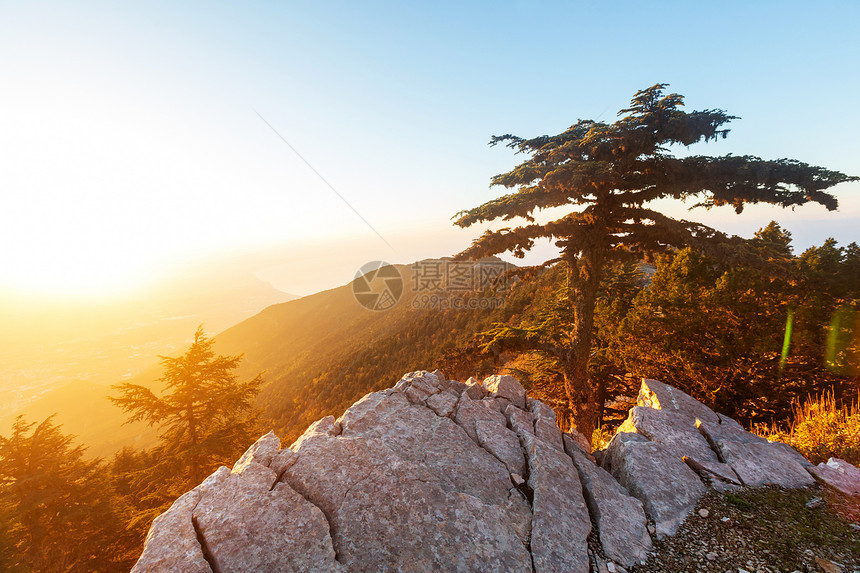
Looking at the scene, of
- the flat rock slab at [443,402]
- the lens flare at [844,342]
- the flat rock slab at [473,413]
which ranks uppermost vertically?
the lens flare at [844,342]

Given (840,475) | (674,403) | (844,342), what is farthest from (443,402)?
(844,342)

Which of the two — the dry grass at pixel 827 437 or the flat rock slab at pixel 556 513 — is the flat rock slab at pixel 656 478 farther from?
the dry grass at pixel 827 437

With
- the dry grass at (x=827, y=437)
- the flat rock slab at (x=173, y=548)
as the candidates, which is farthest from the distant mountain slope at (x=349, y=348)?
the flat rock slab at (x=173, y=548)

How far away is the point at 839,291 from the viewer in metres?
10.9

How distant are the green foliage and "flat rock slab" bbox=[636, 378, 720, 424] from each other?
833 inches

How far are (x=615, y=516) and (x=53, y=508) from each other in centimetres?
2162

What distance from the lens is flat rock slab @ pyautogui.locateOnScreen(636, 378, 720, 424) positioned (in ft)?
26.3

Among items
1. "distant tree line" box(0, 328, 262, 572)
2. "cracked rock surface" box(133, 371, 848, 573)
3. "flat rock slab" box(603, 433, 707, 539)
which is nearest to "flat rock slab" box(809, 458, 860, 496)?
"cracked rock surface" box(133, 371, 848, 573)

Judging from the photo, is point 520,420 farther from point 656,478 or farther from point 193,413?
point 193,413

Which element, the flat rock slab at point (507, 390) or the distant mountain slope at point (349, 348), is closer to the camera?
the flat rock slab at point (507, 390)

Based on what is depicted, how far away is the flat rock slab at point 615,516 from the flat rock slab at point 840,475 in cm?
357

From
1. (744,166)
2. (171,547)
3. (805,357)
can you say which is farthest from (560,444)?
(805,357)

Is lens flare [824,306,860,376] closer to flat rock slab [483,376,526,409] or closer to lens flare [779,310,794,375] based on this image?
lens flare [779,310,794,375]

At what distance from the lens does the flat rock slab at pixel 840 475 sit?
17.9ft
